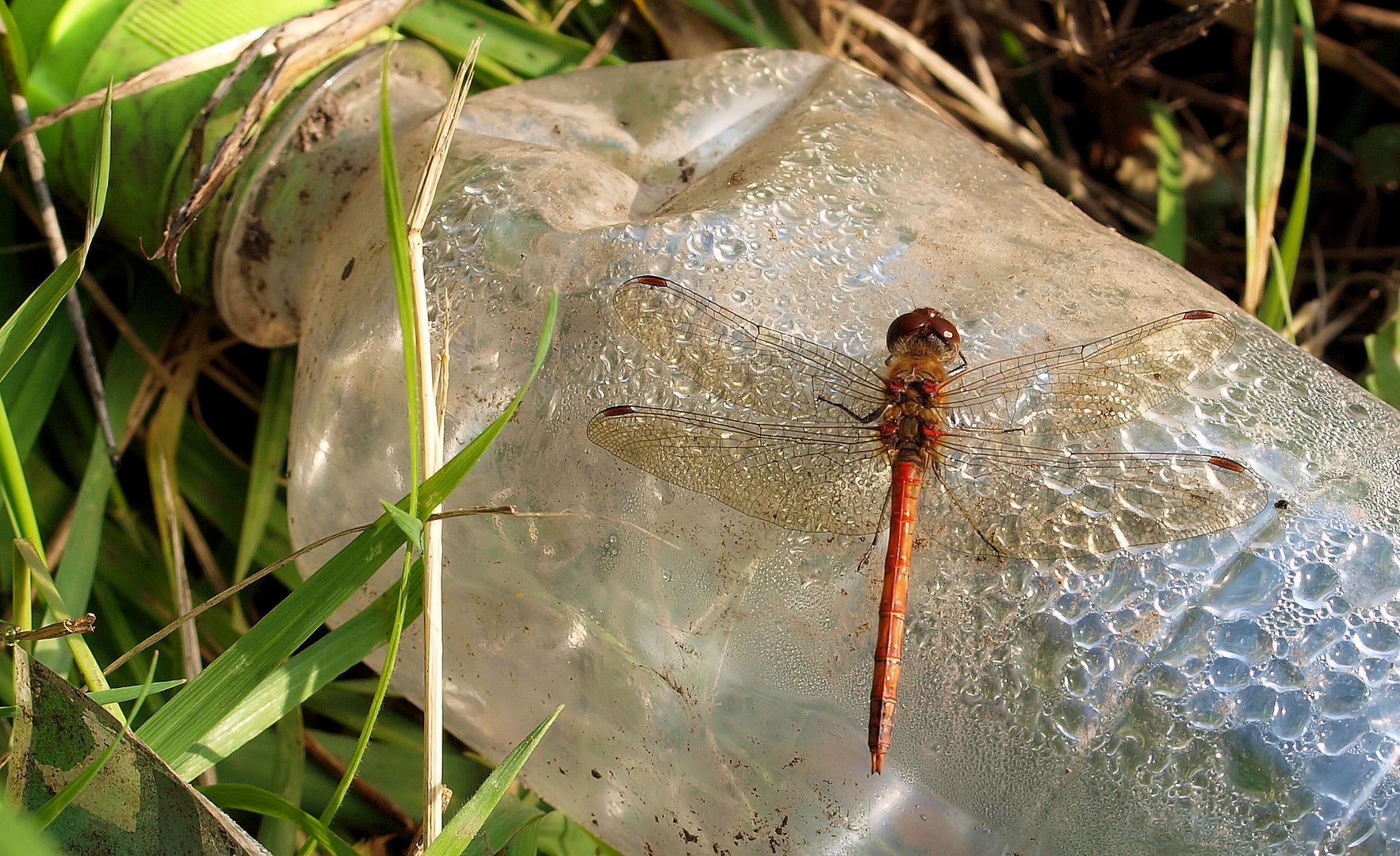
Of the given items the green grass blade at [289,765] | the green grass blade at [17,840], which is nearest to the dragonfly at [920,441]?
the green grass blade at [17,840]

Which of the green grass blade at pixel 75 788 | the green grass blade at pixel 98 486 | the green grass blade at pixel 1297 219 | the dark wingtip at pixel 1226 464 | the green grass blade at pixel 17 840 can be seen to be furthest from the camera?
the green grass blade at pixel 1297 219

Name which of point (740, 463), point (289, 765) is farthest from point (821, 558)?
point (289, 765)

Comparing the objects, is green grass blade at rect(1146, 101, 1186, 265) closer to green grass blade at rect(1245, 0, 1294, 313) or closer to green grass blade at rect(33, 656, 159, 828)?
green grass blade at rect(1245, 0, 1294, 313)

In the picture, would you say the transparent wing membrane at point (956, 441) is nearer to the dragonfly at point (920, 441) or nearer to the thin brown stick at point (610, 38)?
the dragonfly at point (920, 441)

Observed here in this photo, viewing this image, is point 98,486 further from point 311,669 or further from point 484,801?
point 484,801

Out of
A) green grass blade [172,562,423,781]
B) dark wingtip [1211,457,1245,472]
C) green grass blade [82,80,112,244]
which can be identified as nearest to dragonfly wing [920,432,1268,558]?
dark wingtip [1211,457,1245,472]

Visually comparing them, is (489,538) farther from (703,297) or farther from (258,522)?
(258,522)
